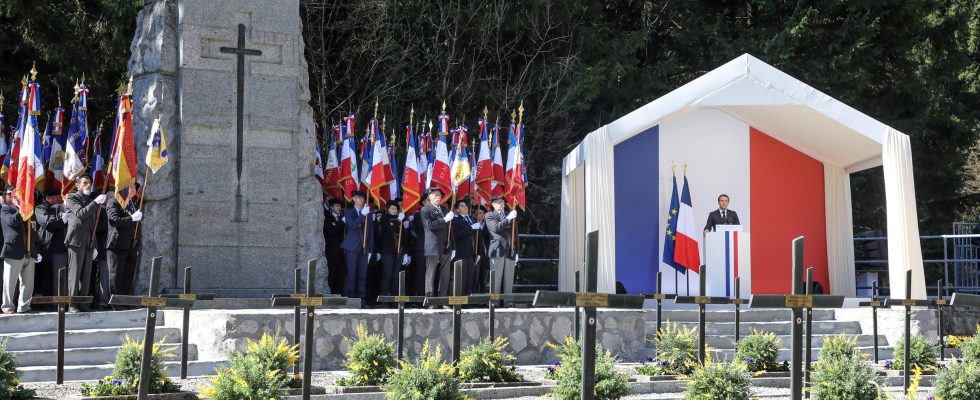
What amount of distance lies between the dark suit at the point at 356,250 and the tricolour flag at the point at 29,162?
368 centimetres

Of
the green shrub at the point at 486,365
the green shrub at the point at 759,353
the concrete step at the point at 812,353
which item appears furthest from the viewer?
the concrete step at the point at 812,353

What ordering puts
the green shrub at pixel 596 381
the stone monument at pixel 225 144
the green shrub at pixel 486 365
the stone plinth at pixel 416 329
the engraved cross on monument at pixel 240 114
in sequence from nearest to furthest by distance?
1. the green shrub at pixel 596 381
2. the green shrub at pixel 486 365
3. the stone plinth at pixel 416 329
4. the stone monument at pixel 225 144
5. the engraved cross on monument at pixel 240 114

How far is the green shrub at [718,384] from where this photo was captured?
770 centimetres

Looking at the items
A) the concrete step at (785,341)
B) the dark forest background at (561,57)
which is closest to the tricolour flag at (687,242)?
the concrete step at (785,341)

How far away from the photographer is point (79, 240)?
12242 mm

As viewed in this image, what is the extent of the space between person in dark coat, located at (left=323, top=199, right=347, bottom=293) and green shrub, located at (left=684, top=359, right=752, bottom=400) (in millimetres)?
7581

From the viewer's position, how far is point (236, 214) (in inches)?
527

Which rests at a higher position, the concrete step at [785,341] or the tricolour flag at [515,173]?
the tricolour flag at [515,173]

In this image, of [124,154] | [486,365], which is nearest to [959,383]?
[486,365]

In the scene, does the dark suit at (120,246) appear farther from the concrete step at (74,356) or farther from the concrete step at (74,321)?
the concrete step at (74,356)

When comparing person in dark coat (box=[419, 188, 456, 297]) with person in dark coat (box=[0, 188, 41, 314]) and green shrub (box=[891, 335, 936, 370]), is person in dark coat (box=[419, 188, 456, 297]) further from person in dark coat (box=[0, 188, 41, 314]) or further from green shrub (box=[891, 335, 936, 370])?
green shrub (box=[891, 335, 936, 370])

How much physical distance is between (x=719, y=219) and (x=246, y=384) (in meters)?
10.5

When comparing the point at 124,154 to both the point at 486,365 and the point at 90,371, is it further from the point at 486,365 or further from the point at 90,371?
the point at 486,365

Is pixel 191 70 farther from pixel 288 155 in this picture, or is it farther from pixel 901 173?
pixel 901 173
